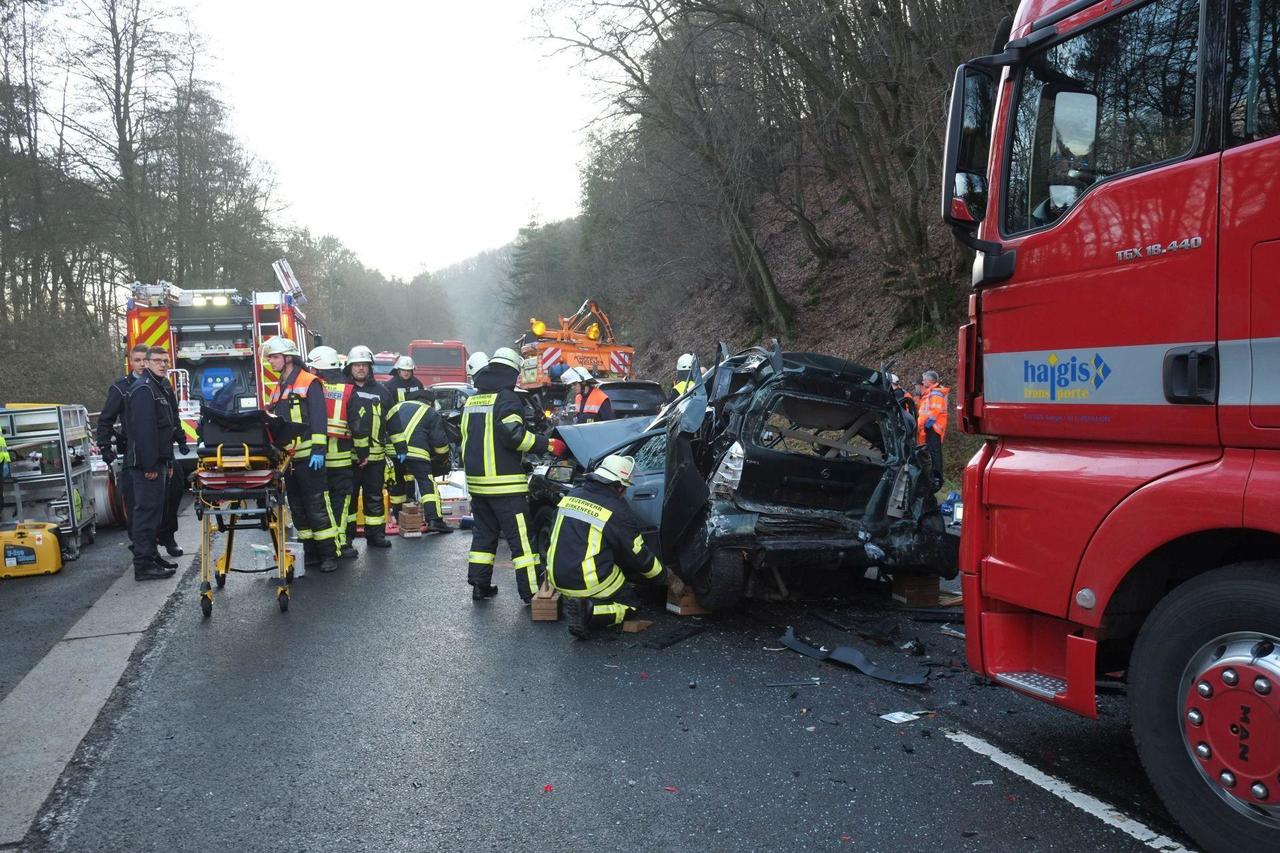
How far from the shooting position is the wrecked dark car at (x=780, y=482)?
5859 mm

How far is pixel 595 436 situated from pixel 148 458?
372 centimetres

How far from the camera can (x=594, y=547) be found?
5840 mm

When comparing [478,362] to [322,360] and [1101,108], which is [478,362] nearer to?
[322,360]

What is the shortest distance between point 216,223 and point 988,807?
3231 cm

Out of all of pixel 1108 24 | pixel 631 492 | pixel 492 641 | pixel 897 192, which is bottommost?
pixel 492 641

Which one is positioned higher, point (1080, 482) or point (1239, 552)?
point (1080, 482)

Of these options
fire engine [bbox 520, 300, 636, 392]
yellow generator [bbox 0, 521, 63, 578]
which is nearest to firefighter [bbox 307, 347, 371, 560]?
yellow generator [bbox 0, 521, 63, 578]

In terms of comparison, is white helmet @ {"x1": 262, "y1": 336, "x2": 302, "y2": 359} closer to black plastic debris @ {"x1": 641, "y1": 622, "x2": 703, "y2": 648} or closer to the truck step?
black plastic debris @ {"x1": 641, "y1": 622, "x2": 703, "y2": 648}

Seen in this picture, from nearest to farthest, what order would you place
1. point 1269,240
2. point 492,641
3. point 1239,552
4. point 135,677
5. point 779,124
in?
point 1269,240
point 1239,552
point 135,677
point 492,641
point 779,124

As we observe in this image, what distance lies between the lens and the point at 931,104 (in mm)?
12602

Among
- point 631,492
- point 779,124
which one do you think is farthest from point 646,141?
point 631,492

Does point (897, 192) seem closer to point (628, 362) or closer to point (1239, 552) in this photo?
point (628, 362)

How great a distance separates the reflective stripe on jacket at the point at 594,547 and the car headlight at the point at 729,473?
0.59 metres

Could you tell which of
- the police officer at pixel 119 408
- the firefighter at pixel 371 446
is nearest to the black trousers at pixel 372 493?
the firefighter at pixel 371 446
